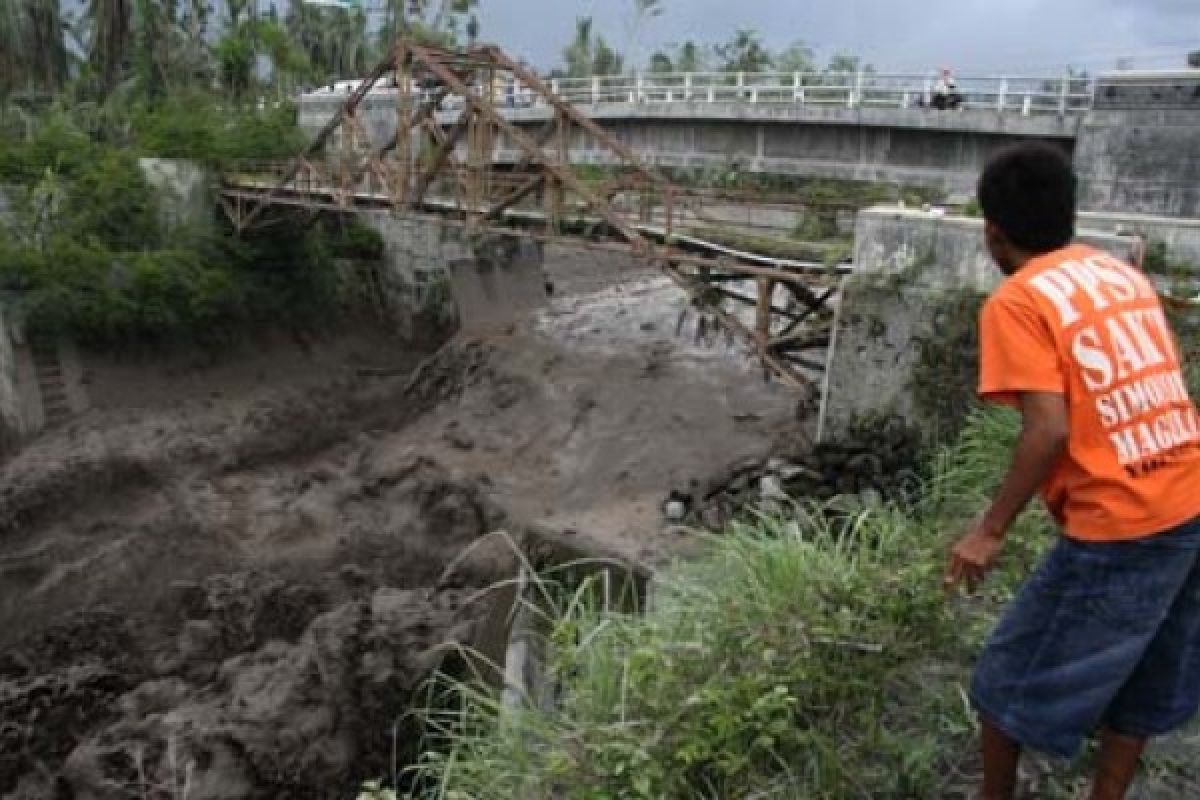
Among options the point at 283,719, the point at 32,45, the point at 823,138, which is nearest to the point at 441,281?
the point at 823,138

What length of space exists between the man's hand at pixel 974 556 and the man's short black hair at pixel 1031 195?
776 mm

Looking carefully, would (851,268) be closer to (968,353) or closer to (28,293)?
(968,353)

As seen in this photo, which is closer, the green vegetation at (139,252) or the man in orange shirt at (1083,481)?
the man in orange shirt at (1083,481)

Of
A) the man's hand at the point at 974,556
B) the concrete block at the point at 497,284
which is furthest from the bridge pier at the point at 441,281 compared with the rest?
the man's hand at the point at 974,556

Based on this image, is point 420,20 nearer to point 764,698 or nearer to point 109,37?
point 109,37

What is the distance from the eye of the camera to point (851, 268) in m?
9.98

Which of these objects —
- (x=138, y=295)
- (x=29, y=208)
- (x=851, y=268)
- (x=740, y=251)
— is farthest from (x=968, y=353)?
(x=29, y=208)

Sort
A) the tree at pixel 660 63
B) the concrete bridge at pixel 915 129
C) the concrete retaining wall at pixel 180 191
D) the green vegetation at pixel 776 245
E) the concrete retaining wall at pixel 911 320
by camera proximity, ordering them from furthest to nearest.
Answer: the tree at pixel 660 63 → the concrete retaining wall at pixel 180 191 → the concrete bridge at pixel 915 129 → the green vegetation at pixel 776 245 → the concrete retaining wall at pixel 911 320

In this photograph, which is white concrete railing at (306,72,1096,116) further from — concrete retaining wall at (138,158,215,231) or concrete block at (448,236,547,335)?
concrete retaining wall at (138,158,215,231)

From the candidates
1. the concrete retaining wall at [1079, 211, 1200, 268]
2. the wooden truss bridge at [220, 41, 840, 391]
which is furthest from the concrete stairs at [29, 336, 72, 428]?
the concrete retaining wall at [1079, 211, 1200, 268]

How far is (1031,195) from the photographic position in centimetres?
249

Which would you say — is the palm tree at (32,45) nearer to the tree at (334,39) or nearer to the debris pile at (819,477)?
the tree at (334,39)

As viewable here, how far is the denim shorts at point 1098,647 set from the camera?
2473 mm

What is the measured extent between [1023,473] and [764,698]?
116 centimetres
